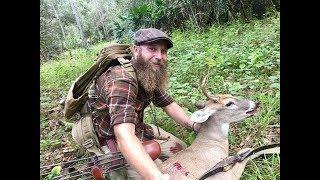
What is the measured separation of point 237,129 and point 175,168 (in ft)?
2.39

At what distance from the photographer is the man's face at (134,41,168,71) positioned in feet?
8.98

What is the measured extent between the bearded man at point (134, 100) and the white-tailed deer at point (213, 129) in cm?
14

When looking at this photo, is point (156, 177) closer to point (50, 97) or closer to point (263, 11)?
point (50, 97)

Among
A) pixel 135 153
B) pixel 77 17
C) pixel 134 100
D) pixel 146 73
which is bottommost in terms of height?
pixel 135 153

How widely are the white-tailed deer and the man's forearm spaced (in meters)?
0.34

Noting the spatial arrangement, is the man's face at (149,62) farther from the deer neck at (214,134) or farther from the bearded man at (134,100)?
the deer neck at (214,134)

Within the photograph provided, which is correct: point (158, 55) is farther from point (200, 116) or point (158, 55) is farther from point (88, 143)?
point (88, 143)

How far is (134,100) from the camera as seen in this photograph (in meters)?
2.63

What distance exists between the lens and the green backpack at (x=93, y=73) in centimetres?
278

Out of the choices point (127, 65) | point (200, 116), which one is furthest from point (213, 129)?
point (127, 65)

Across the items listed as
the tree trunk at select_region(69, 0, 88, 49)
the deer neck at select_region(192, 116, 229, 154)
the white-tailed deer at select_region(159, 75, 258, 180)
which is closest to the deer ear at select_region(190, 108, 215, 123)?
the white-tailed deer at select_region(159, 75, 258, 180)

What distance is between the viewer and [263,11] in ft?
16.5

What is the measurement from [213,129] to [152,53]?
0.71 meters

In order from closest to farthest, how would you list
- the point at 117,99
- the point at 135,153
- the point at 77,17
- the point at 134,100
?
1. the point at 135,153
2. the point at 117,99
3. the point at 134,100
4. the point at 77,17
